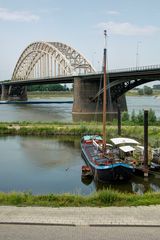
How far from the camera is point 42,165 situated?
2620 cm

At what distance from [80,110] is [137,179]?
4826 centimetres

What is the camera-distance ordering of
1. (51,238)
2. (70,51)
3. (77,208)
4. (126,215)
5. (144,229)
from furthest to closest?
(70,51) < (77,208) < (126,215) < (144,229) < (51,238)

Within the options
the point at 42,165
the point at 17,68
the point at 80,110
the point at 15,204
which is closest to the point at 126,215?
the point at 15,204

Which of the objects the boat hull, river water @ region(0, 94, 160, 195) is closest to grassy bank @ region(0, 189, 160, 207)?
river water @ region(0, 94, 160, 195)

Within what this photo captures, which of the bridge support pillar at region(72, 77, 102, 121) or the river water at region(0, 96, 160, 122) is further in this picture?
the bridge support pillar at region(72, 77, 102, 121)

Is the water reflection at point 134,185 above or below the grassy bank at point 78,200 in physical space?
below

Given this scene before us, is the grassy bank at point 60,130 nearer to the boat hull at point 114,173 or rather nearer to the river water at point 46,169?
the river water at point 46,169

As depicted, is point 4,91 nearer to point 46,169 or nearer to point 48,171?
point 46,169

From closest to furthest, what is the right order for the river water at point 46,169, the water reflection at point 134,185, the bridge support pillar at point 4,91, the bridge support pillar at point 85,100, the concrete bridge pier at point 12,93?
the water reflection at point 134,185
the river water at point 46,169
the bridge support pillar at point 85,100
the concrete bridge pier at point 12,93
the bridge support pillar at point 4,91

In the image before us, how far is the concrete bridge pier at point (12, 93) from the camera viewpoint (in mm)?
141250

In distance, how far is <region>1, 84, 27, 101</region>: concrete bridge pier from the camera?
141 m

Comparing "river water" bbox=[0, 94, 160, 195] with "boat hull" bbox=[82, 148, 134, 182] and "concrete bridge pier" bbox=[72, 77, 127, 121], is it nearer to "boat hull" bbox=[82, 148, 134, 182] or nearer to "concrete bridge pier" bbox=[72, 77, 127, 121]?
"boat hull" bbox=[82, 148, 134, 182]

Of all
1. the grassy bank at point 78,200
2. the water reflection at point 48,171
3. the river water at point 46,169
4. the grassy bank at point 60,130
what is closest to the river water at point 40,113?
the grassy bank at point 60,130

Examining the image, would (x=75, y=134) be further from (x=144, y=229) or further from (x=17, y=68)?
(x=17, y=68)
